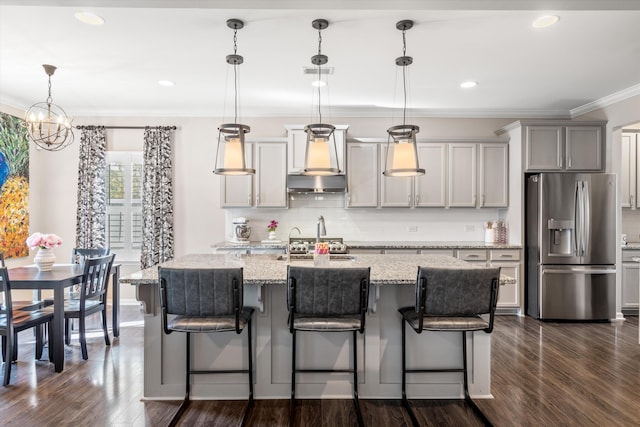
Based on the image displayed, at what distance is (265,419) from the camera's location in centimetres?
250

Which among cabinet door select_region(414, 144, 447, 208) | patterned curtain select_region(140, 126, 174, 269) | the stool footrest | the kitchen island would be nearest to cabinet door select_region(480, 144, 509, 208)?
cabinet door select_region(414, 144, 447, 208)

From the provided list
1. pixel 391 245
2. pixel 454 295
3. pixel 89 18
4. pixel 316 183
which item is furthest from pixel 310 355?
pixel 89 18

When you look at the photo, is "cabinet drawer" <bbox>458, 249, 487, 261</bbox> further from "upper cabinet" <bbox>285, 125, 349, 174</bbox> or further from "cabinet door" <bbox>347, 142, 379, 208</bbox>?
"upper cabinet" <bbox>285, 125, 349, 174</bbox>

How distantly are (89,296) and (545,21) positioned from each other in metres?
4.45

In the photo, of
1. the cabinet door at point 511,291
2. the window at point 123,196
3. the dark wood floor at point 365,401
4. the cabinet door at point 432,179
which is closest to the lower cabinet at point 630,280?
the cabinet door at point 511,291

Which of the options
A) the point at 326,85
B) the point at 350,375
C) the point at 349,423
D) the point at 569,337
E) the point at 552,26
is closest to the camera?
the point at 349,423

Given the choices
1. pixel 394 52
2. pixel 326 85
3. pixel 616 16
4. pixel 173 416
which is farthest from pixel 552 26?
pixel 173 416

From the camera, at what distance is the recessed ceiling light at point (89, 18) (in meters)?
2.83

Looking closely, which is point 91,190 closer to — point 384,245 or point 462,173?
point 384,245

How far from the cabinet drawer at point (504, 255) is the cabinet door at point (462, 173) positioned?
715mm

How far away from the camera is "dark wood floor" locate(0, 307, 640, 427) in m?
2.48

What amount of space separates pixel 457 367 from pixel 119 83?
443 cm

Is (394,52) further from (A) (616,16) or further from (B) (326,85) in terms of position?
(A) (616,16)

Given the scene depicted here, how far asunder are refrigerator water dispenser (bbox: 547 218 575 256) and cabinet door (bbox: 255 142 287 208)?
3.37 m
